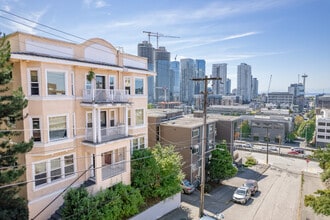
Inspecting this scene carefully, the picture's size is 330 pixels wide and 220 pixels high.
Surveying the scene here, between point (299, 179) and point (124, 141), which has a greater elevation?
point (124, 141)

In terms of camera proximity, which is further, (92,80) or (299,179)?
(299,179)

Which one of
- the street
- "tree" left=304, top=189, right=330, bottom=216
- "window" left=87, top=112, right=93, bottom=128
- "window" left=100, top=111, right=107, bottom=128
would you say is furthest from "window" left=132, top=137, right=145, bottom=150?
"tree" left=304, top=189, right=330, bottom=216

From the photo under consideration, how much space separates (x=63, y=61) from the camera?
44.7ft

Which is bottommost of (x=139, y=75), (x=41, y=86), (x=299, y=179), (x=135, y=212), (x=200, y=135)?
(x=299, y=179)

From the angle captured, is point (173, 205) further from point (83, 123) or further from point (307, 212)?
point (307, 212)

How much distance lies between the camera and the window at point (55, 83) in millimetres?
13367

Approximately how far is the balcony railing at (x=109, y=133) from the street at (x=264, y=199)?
7.77 m

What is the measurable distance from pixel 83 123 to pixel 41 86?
3.85 metres

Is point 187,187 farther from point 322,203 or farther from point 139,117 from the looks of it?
point 322,203

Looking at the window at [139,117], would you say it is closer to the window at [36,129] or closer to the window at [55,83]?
the window at [55,83]

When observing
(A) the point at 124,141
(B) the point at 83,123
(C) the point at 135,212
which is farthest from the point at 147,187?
(B) the point at 83,123

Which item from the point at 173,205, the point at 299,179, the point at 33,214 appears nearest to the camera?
the point at 33,214

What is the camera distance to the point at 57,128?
45.8 ft

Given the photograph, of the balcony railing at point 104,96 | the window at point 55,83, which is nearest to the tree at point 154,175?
the balcony railing at point 104,96
